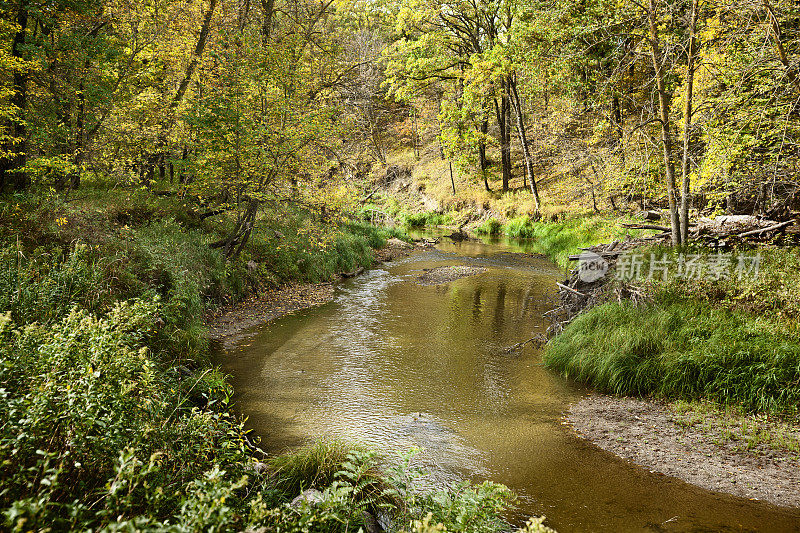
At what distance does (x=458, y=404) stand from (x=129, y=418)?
193 inches

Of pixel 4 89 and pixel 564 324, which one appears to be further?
pixel 564 324

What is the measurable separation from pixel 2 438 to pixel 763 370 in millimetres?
8286

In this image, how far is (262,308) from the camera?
1198 cm

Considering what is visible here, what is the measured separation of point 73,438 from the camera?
2.70 metres

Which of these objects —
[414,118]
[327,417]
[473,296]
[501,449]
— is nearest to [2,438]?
[327,417]

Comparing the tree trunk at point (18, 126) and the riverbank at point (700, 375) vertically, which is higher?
the tree trunk at point (18, 126)

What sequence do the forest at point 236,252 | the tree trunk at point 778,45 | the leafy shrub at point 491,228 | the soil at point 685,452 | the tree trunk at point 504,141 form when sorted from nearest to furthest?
the forest at point 236,252 → the soil at point 685,452 → the tree trunk at point 778,45 → the leafy shrub at point 491,228 → the tree trunk at point 504,141

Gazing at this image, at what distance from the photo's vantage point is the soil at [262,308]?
10.1 metres

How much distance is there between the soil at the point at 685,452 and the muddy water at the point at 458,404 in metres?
0.21

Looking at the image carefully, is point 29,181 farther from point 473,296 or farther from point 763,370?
point 763,370

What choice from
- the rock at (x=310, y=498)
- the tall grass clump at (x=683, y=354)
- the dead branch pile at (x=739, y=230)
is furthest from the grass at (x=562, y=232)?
the rock at (x=310, y=498)

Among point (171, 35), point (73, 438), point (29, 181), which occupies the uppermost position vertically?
point (171, 35)

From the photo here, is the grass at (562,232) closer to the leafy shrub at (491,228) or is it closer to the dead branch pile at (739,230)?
the leafy shrub at (491,228)

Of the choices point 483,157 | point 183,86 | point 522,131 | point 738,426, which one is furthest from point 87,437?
point 483,157
